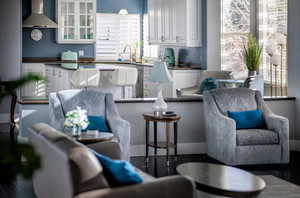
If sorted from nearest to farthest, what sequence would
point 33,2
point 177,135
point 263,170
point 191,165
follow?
point 191,165, point 263,170, point 177,135, point 33,2

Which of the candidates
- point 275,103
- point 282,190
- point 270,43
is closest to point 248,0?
point 270,43

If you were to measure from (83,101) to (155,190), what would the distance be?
292cm

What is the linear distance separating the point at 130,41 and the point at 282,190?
29.5 ft

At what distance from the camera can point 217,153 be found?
6199 mm

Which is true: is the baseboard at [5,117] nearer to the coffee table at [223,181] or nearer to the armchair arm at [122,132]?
the armchair arm at [122,132]

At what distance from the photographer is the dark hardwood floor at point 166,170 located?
15.9ft

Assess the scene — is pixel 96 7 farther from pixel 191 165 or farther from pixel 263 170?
pixel 191 165

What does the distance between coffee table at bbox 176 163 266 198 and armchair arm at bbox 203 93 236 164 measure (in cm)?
133

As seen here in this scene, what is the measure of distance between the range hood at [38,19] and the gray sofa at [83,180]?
8857 millimetres

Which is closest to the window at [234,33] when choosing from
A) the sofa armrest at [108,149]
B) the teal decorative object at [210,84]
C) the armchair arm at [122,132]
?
the teal decorative object at [210,84]

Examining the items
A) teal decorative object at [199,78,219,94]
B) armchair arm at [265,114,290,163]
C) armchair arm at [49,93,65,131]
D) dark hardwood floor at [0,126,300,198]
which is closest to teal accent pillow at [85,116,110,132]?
armchair arm at [49,93,65,131]

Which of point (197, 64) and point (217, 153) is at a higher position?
point (197, 64)

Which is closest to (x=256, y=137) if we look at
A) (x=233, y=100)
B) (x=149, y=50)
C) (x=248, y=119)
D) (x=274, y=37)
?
(x=248, y=119)

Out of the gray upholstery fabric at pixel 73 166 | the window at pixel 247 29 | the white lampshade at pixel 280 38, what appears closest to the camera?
the gray upholstery fabric at pixel 73 166
